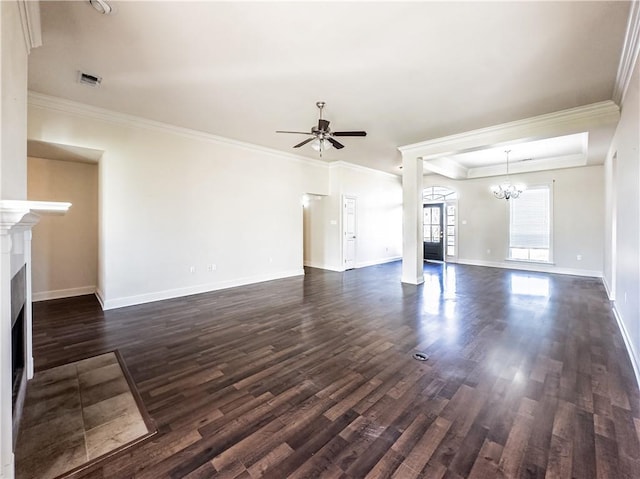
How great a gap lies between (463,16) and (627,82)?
7.76 ft

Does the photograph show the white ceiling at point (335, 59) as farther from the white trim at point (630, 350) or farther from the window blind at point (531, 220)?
the window blind at point (531, 220)

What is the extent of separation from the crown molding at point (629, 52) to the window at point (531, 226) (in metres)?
4.67

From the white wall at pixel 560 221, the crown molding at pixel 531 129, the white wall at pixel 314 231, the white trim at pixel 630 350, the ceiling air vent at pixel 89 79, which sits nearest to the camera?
the white trim at pixel 630 350

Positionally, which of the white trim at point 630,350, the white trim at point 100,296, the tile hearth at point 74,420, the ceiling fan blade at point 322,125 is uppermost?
the ceiling fan blade at point 322,125

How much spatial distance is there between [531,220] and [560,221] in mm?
623

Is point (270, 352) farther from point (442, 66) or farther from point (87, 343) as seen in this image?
point (442, 66)

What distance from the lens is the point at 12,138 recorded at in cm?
176

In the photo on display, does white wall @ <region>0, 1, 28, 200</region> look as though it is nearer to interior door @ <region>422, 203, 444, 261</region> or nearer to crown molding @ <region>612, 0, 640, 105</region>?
crown molding @ <region>612, 0, 640, 105</region>

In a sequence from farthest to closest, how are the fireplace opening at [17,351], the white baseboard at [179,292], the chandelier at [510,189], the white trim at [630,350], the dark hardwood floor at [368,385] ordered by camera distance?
the chandelier at [510,189]
the white baseboard at [179,292]
the white trim at [630,350]
the fireplace opening at [17,351]
the dark hardwood floor at [368,385]

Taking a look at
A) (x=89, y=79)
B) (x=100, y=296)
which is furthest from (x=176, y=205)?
(x=89, y=79)

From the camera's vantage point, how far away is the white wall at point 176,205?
4.34 metres

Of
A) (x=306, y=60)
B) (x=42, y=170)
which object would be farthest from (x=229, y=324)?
(x=42, y=170)

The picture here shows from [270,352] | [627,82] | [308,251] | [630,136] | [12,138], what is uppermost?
[627,82]

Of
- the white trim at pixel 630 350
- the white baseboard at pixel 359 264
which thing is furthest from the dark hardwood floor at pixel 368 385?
the white baseboard at pixel 359 264
